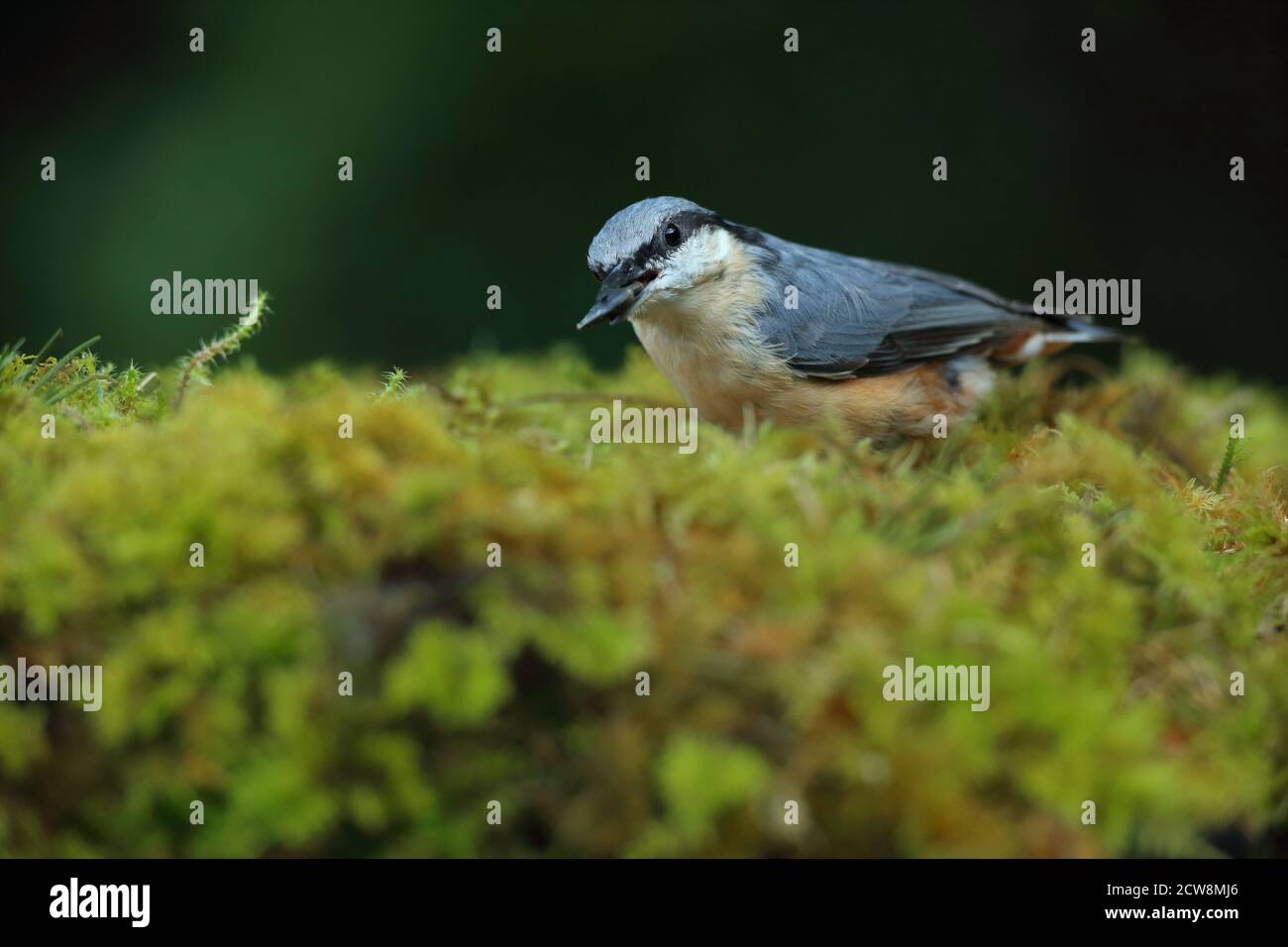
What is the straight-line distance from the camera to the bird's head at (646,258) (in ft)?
9.33

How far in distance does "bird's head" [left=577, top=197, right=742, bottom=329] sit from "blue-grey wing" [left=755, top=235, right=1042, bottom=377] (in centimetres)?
29

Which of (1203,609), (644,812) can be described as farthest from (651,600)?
(1203,609)

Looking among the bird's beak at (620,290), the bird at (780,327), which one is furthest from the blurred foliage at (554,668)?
the bird at (780,327)

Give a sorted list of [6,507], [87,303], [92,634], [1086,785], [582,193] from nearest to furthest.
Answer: [1086,785] → [92,634] → [6,507] → [87,303] → [582,193]

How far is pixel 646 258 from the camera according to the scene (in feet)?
9.47

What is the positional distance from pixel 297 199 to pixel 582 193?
1.29 meters

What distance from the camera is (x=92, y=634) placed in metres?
1.49

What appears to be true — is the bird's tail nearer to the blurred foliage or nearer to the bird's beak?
the bird's beak

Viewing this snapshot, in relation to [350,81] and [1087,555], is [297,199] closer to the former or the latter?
[350,81]

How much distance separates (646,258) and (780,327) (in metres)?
0.49

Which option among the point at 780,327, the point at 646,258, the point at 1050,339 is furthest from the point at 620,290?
the point at 1050,339

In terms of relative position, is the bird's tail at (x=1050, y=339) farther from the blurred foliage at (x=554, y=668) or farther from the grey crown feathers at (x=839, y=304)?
the blurred foliage at (x=554, y=668)

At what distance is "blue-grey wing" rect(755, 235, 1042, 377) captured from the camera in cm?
322
